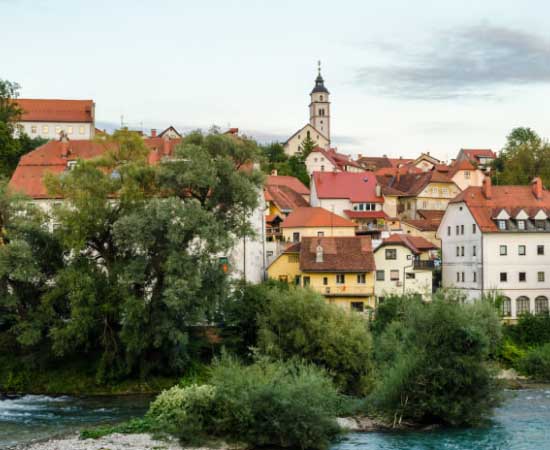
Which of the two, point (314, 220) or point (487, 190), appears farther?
point (314, 220)

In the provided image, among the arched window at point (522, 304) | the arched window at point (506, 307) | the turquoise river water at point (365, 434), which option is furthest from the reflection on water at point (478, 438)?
the arched window at point (522, 304)

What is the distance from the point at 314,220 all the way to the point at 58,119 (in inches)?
2302

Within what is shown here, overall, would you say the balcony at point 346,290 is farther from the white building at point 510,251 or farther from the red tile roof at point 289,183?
the red tile roof at point 289,183

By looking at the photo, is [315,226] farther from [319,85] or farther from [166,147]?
[319,85]

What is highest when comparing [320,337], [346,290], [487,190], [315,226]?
[487,190]

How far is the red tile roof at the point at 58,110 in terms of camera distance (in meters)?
115

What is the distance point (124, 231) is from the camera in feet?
141

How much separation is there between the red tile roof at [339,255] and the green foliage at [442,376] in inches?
823

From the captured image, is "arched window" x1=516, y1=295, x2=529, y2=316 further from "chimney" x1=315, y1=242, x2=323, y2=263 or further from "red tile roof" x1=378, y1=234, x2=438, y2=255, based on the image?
"chimney" x1=315, y1=242, x2=323, y2=263

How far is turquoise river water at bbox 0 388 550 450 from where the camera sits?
32344 millimetres

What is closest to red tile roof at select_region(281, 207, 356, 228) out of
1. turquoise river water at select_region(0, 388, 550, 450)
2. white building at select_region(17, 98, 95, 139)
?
turquoise river water at select_region(0, 388, 550, 450)

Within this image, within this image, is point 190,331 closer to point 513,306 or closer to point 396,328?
point 396,328

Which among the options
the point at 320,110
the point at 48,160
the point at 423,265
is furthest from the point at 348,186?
the point at 320,110

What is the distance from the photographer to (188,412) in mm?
31828
